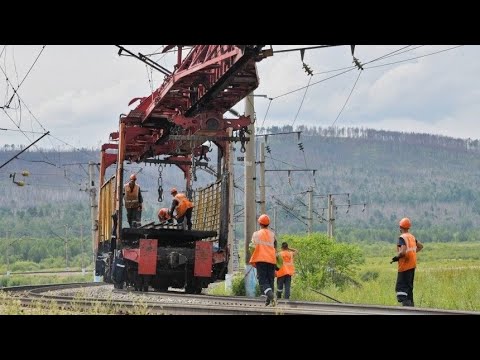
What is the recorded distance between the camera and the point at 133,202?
20.6 meters

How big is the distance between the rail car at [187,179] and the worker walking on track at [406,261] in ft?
12.2

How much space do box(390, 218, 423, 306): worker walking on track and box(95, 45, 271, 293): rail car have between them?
12.2 feet

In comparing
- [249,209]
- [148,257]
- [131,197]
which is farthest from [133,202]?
[249,209]

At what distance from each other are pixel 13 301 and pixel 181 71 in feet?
20.6

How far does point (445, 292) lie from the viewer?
64.2ft

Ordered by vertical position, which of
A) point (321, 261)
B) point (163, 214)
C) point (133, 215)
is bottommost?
point (321, 261)

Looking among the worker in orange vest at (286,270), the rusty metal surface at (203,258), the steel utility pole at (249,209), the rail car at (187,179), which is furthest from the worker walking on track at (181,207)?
the steel utility pole at (249,209)

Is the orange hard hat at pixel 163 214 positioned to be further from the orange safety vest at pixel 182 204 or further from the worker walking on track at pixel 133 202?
the orange safety vest at pixel 182 204

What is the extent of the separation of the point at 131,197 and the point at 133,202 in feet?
0.43

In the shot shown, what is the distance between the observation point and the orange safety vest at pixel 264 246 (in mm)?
14828

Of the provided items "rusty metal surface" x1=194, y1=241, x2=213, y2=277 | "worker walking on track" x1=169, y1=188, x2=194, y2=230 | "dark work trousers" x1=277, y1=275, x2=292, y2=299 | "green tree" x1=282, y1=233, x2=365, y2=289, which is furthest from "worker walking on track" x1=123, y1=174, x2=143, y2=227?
"green tree" x1=282, y1=233, x2=365, y2=289

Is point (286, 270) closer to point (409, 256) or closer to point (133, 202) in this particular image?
point (133, 202)
